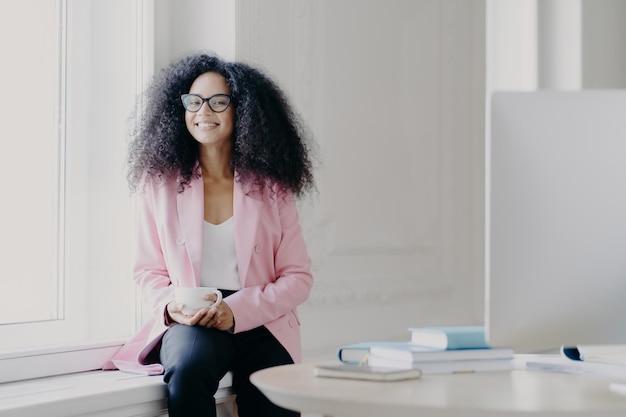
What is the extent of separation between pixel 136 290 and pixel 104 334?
0.14 m

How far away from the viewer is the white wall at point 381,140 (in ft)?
8.49

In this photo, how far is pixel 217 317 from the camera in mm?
1978

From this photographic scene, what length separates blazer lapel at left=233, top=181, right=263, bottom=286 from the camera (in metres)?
2.07

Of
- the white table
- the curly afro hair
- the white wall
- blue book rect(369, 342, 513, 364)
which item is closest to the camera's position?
the white table

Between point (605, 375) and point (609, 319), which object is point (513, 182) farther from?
point (605, 375)

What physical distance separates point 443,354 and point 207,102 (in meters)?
1.01

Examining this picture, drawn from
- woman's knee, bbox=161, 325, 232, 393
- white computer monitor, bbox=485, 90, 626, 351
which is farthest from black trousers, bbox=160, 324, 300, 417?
white computer monitor, bbox=485, 90, 626, 351

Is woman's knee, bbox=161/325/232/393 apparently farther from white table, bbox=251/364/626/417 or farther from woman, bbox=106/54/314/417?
white table, bbox=251/364/626/417

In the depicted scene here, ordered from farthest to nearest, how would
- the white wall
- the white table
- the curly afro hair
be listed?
the white wall, the curly afro hair, the white table

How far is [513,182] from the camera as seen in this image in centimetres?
123

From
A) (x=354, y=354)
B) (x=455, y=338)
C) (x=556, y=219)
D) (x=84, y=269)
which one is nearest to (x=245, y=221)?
(x=84, y=269)

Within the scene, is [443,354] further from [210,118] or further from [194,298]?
[210,118]

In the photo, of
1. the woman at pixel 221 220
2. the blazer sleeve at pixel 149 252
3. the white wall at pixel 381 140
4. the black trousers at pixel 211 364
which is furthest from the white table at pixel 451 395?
the white wall at pixel 381 140

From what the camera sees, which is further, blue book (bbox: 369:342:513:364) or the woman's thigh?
the woman's thigh
